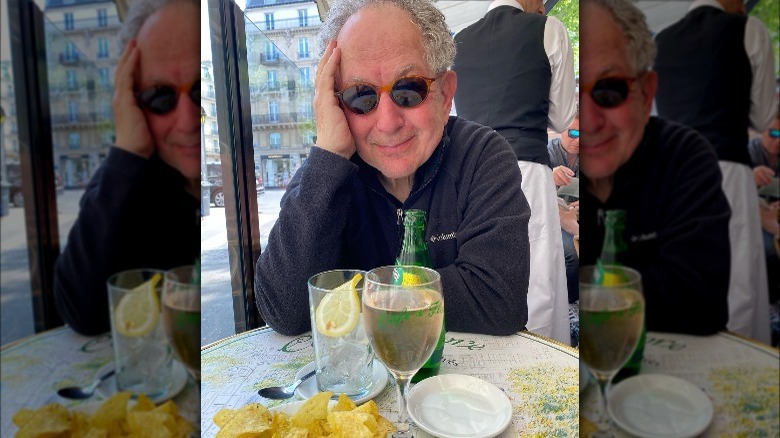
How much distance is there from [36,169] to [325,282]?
61 centimetres

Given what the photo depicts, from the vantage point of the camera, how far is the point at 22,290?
0.26 meters

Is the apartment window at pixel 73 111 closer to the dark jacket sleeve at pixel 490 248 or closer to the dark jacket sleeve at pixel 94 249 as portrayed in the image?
the dark jacket sleeve at pixel 94 249

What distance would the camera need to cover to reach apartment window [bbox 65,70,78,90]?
26cm

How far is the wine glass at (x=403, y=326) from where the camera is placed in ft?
1.97

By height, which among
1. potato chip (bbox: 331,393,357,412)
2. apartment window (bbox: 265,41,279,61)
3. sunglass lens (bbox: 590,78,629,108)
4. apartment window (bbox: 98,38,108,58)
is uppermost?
apartment window (bbox: 265,41,279,61)

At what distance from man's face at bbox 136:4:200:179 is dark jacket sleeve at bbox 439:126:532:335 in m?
0.82

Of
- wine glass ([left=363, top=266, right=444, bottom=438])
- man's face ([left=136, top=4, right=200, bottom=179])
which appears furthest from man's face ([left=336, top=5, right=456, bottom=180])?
man's face ([left=136, top=4, right=200, bottom=179])

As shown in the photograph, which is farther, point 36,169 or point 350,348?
point 350,348

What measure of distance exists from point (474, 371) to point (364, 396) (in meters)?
0.20

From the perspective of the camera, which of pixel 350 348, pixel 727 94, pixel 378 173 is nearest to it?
pixel 727 94

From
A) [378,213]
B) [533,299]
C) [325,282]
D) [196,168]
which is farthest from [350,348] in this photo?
[533,299]

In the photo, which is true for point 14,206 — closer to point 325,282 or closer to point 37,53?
point 37,53

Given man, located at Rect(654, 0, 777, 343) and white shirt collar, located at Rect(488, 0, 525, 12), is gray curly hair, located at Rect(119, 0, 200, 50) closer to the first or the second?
man, located at Rect(654, 0, 777, 343)

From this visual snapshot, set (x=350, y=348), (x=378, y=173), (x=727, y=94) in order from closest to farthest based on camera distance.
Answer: (x=727, y=94) → (x=350, y=348) → (x=378, y=173)
